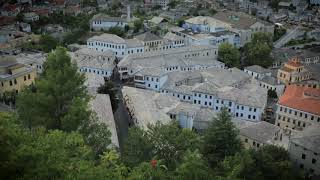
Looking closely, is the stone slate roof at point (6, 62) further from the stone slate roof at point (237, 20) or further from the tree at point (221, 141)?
the stone slate roof at point (237, 20)

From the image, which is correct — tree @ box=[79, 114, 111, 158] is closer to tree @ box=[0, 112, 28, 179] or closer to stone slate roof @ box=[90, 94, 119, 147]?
tree @ box=[0, 112, 28, 179]

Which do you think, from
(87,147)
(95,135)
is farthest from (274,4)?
(87,147)

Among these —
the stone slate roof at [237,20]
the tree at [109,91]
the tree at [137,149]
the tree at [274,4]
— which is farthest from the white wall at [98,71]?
the tree at [274,4]

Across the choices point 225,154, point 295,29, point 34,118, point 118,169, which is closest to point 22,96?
point 34,118

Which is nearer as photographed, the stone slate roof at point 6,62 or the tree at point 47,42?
the stone slate roof at point 6,62

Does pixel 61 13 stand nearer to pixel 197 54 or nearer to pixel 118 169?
pixel 197 54

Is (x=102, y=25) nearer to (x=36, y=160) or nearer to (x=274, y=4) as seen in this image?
(x=274, y=4)
